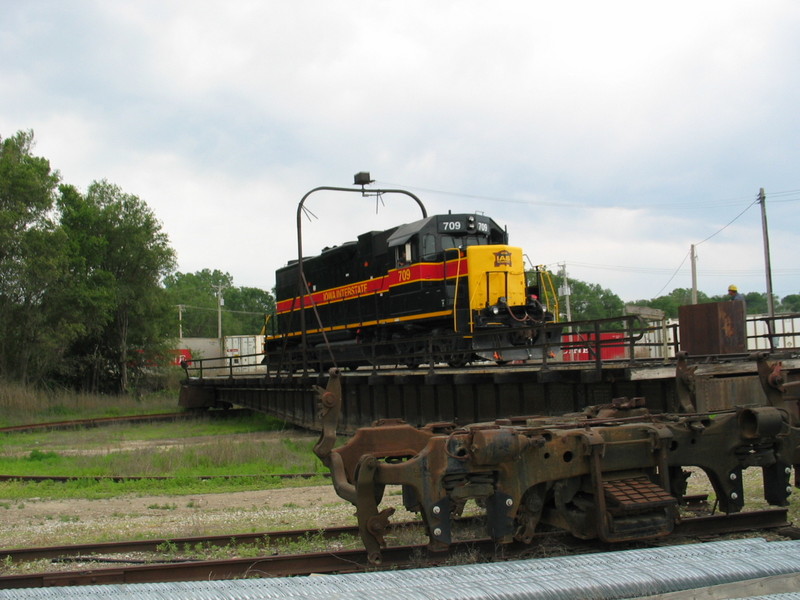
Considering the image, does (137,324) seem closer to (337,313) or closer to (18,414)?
(18,414)

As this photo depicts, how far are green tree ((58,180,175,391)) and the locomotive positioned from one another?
2106cm

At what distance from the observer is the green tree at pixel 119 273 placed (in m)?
37.8

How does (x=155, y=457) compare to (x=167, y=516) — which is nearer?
(x=167, y=516)

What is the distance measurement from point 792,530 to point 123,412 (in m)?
30.8

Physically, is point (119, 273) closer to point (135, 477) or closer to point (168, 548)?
point (135, 477)

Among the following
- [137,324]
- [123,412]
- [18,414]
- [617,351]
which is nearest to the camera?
[18,414]

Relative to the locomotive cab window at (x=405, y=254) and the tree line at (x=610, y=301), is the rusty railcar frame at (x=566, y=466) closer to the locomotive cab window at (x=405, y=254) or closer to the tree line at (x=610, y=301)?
the locomotive cab window at (x=405, y=254)

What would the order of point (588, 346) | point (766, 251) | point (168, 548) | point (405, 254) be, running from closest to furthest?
point (168, 548) < point (588, 346) < point (405, 254) < point (766, 251)

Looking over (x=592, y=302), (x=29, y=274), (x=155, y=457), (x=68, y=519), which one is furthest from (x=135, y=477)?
(x=592, y=302)

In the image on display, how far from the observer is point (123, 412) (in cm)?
3231

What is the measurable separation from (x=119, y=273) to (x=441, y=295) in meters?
27.4

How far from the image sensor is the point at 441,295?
18.0m

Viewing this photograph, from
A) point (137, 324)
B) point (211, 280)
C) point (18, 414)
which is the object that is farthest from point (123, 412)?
point (211, 280)

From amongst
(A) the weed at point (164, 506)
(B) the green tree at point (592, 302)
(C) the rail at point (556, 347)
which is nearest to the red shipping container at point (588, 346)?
(C) the rail at point (556, 347)
